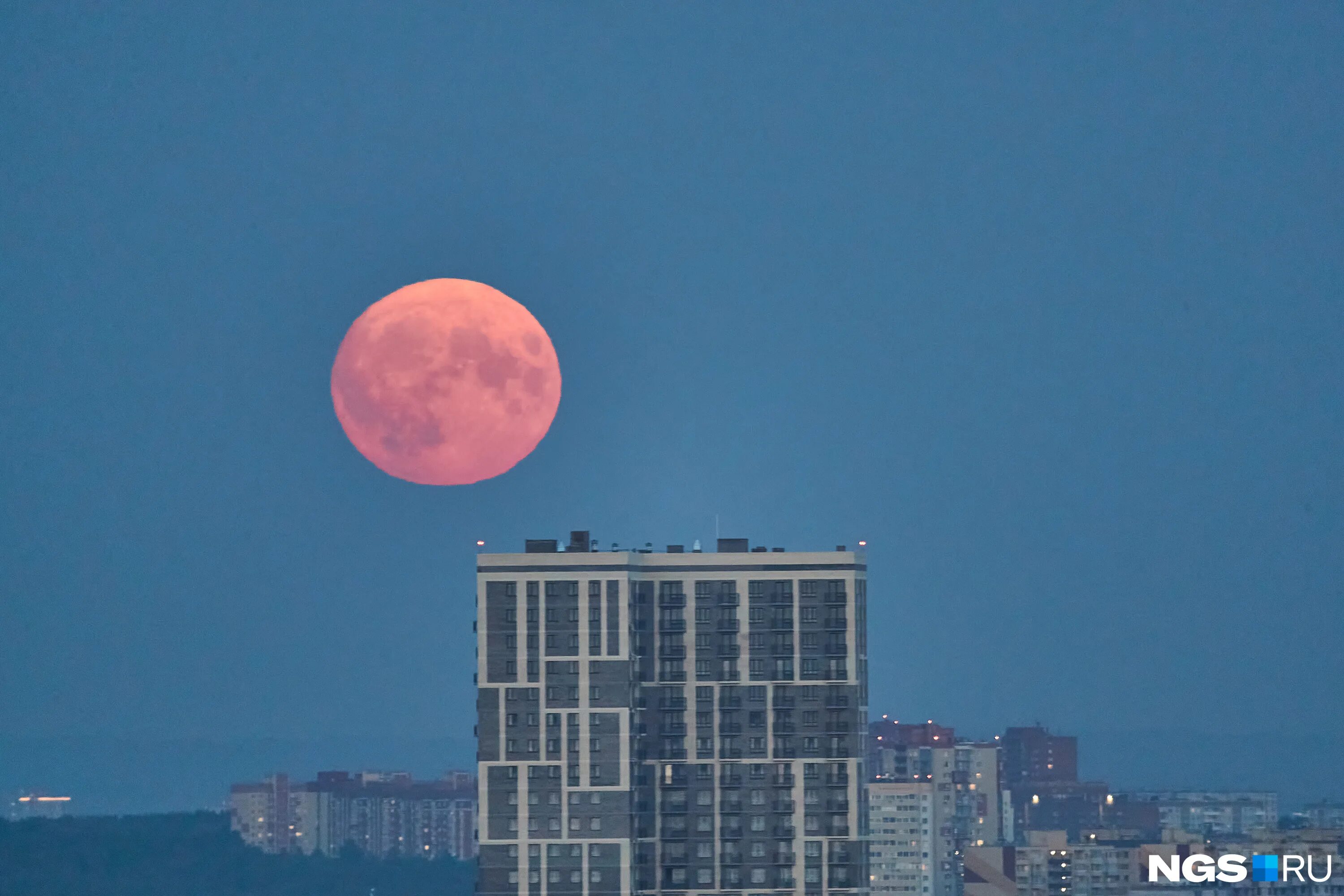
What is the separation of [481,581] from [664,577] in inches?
301

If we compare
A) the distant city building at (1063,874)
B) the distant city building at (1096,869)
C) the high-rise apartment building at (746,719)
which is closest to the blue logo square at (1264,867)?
the high-rise apartment building at (746,719)

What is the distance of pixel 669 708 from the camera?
3789 inches

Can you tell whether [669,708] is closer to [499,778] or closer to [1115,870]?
[499,778]

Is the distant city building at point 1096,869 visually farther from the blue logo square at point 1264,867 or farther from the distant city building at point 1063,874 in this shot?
the blue logo square at point 1264,867

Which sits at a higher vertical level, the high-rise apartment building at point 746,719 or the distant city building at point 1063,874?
the high-rise apartment building at point 746,719

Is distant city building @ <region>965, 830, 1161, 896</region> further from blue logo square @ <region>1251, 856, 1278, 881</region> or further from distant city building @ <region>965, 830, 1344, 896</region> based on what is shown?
blue logo square @ <region>1251, 856, 1278, 881</region>

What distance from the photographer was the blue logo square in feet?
412

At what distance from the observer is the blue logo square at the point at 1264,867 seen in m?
125

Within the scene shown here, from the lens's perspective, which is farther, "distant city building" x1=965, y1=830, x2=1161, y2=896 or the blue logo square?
"distant city building" x1=965, y1=830, x2=1161, y2=896

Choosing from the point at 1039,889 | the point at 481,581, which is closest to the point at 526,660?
the point at 481,581

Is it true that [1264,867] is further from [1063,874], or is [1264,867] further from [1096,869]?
[1096,869]

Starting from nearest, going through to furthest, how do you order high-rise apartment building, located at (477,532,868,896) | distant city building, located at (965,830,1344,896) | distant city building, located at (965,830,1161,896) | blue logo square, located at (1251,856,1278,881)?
high-rise apartment building, located at (477,532,868,896) → blue logo square, located at (1251,856,1278,881) → distant city building, located at (965,830,1344,896) → distant city building, located at (965,830,1161,896)

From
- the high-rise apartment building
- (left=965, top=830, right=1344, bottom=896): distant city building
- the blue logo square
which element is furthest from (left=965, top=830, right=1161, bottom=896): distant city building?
the high-rise apartment building

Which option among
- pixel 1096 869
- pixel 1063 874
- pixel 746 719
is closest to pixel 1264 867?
pixel 746 719
